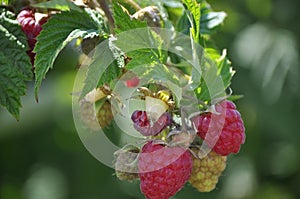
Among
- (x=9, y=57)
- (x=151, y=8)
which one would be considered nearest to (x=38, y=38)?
(x=9, y=57)

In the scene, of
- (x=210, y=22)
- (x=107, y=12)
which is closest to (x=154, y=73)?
(x=107, y=12)

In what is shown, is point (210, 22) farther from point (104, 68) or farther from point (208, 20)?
point (104, 68)

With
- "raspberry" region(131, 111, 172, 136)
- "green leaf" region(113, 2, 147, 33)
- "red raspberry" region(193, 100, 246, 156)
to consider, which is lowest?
"red raspberry" region(193, 100, 246, 156)

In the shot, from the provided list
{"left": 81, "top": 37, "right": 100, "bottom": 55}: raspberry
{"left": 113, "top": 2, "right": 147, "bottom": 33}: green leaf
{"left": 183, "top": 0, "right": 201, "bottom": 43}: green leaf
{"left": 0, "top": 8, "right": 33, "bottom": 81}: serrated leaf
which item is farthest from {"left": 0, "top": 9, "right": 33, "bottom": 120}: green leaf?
{"left": 183, "top": 0, "right": 201, "bottom": 43}: green leaf

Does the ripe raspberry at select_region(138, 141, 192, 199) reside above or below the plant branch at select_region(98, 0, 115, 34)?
below

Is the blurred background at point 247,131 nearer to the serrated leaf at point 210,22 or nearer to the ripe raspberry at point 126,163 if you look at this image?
the serrated leaf at point 210,22

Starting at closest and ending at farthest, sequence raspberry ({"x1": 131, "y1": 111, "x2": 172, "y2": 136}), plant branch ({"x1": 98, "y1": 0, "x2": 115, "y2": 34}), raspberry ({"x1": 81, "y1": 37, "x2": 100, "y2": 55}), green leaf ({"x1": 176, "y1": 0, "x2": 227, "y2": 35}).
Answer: raspberry ({"x1": 131, "y1": 111, "x2": 172, "y2": 136}), raspberry ({"x1": 81, "y1": 37, "x2": 100, "y2": 55}), plant branch ({"x1": 98, "y1": 0, "x2": 115, "y2": 34}), green leaf ({"x1": 176, "y1": 0, "x2": 227, "y2": 35})

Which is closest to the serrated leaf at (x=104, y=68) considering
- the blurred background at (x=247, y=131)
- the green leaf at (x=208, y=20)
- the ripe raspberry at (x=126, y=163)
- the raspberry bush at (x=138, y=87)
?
the raspberry bush at (x=138, y=87)

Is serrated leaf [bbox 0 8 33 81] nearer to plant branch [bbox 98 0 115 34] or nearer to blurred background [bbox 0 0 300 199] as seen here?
plant branch [bbox 98 0 115 34]
